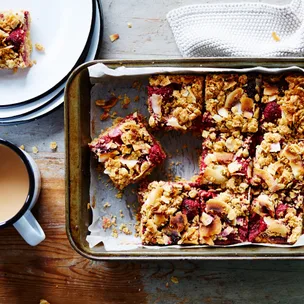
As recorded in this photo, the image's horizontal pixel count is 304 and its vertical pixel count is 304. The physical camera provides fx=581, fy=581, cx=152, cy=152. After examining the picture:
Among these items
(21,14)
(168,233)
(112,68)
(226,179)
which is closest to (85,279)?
(168,233)

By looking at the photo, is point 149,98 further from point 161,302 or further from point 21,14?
point 161,302

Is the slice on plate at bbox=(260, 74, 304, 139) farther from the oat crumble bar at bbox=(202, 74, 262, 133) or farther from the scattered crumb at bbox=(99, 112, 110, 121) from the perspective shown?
the scattered crumb at bbox=(99, 112, 110, 121)

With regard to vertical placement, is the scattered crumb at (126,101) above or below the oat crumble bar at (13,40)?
below

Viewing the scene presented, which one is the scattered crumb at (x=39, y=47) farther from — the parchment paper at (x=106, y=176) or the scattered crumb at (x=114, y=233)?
the scattered crumb at (x=114, y=233)

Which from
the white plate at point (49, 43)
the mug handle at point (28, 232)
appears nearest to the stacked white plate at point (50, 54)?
the white plate at point (49, 43)

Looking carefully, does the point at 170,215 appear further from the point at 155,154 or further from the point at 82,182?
the point at 82,182

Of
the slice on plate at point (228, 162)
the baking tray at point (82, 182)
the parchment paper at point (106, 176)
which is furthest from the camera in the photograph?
the parchment paper at point (106, 176)

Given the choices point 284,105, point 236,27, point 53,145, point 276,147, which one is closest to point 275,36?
point 236,27
